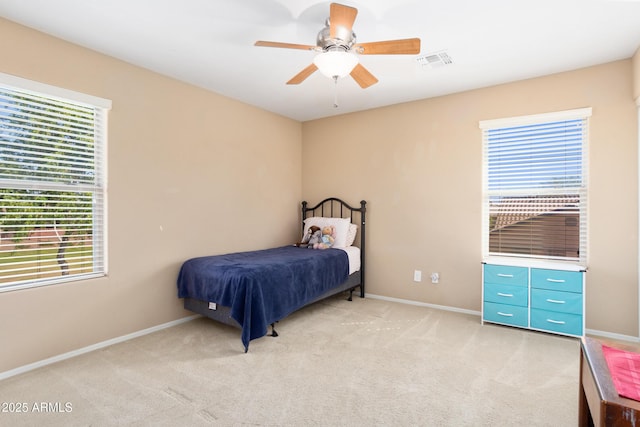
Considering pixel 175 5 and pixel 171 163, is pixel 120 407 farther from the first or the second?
pixel 175 5

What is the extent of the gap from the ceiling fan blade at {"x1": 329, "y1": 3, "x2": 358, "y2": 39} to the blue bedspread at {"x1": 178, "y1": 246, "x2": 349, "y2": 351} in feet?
6.26

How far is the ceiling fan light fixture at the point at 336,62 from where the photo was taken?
210cm

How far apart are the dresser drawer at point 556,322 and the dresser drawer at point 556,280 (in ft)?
0.77

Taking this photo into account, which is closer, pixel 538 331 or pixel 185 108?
pixel 538 331

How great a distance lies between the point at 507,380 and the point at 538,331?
116cm

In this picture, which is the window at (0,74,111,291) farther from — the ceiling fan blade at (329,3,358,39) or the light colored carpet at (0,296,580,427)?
the ceiling fan blade at (329,3,358,39)

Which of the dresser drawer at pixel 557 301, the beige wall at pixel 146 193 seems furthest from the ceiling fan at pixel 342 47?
the dresser drawer at pixel 557 301

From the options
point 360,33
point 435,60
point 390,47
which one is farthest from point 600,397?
point 435,60

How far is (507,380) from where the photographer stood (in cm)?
227

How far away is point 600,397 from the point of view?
1044mm

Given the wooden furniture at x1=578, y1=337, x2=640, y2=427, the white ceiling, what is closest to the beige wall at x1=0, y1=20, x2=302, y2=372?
the white ceiling

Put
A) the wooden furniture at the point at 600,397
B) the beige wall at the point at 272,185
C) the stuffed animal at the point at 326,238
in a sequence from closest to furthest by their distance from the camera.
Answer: the wooden furniture at the point at 600,397 → the beige wall at the point at 272,185 → the stuffed animal at the point at 326,238

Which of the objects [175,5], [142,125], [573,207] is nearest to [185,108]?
[142,125]

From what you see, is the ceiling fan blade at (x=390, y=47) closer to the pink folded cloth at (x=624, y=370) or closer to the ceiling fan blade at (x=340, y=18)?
the ceiling fan blade at (x=340, y=18)
